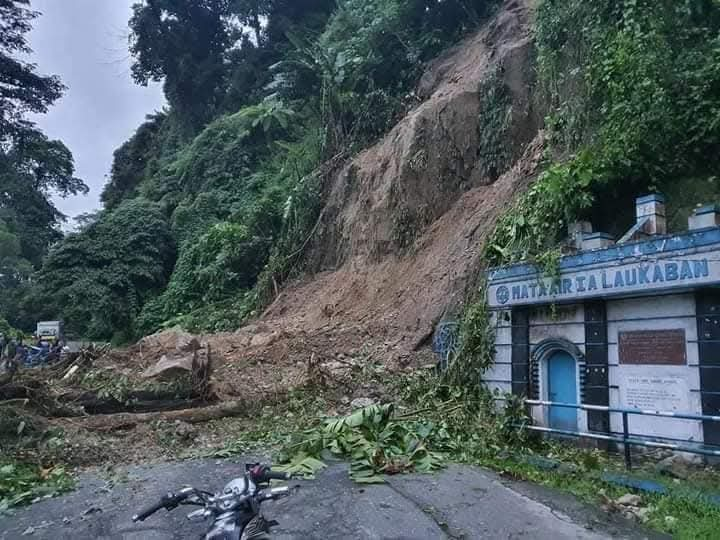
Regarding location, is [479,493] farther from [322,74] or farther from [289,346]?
[322,74]

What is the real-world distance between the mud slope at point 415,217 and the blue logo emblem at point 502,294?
2312 mm

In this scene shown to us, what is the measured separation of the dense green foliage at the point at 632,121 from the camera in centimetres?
941

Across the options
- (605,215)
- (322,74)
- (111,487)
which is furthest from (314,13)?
(111,487)

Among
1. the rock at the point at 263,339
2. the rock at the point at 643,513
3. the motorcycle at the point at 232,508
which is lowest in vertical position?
the rock at the point at 643,513

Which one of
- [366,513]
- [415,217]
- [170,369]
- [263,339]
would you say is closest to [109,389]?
[170,369]

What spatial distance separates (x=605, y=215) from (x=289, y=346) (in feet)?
23.7

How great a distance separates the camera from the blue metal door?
27.3ft

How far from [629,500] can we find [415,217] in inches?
412

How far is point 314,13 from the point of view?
2991 centimetres

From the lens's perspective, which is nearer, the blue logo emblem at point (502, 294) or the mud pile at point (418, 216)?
the blue logo emblem at point (502, 294)

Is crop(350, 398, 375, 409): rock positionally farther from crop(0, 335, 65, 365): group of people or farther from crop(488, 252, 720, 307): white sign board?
crop(0, 335, 65, 365): group of people

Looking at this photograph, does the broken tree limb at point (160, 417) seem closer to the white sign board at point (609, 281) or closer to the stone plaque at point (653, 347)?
the white sign board at point (609, 281)

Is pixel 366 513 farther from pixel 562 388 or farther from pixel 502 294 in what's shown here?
pixel 502 294

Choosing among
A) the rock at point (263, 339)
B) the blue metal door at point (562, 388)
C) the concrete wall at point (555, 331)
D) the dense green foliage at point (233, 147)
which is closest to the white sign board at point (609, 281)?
the concrete wall at point (555, 331)
